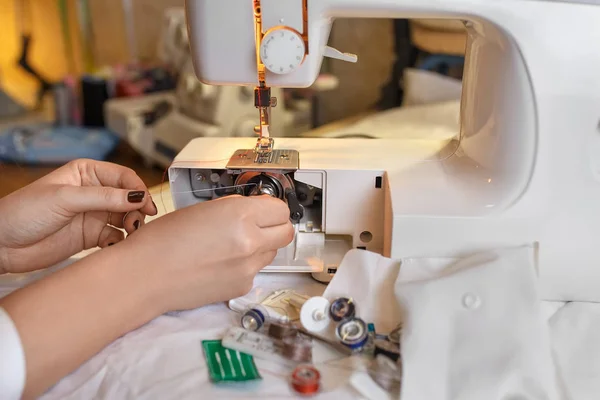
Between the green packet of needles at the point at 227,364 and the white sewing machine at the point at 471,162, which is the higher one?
the white sewing machine at the point at 471,162

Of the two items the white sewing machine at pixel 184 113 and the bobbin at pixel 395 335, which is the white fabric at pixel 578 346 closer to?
the bobbin at pixel 395 335

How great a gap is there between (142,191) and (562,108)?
55cm

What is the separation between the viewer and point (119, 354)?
24.5 inches

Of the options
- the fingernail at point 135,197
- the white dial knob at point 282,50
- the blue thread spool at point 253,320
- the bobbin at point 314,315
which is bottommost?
the blue thread spool at point 253,320

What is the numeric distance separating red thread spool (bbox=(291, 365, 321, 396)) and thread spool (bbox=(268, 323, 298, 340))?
60mm

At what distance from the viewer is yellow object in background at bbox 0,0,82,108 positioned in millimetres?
3102

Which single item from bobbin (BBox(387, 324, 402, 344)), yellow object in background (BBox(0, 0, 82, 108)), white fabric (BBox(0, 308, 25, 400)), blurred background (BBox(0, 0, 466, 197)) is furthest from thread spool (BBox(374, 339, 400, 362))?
yellow object in background (BBox(0, 0, 82, 108))

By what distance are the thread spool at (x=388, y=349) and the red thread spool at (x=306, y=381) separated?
8 centimetres

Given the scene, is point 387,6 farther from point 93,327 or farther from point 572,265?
point 93,327

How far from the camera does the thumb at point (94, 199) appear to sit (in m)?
0.71

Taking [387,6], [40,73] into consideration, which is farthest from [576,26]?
[40,73]

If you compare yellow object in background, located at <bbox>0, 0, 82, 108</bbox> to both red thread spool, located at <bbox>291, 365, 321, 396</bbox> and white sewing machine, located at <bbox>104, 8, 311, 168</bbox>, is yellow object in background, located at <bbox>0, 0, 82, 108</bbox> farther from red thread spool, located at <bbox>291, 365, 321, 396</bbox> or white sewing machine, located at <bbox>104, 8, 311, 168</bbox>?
red thread spool, located at <bbox>291, 365, 321, 396</bbox>

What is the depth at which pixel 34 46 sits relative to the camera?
3225 mm

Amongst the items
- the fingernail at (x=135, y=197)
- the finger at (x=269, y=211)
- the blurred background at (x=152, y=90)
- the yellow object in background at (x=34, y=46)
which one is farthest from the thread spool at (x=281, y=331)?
the yellow object in background at (x=34, y=46)
